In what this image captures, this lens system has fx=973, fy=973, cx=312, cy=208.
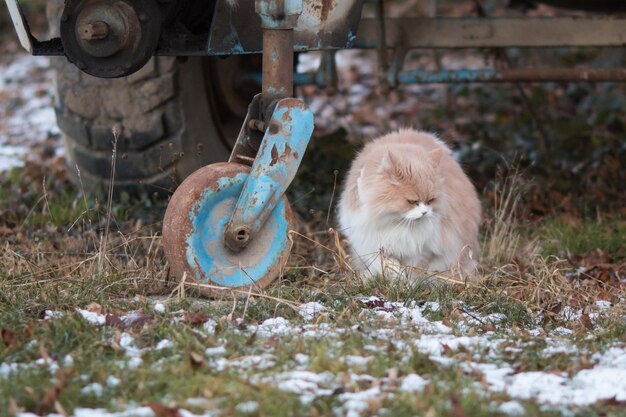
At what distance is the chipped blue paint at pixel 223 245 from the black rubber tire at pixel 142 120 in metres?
1.26

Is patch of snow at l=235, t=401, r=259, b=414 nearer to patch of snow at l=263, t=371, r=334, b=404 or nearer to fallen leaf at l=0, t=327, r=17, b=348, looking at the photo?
patch of snow at l=263, t=371, r=334, b=404

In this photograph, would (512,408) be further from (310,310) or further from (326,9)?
(326,9)

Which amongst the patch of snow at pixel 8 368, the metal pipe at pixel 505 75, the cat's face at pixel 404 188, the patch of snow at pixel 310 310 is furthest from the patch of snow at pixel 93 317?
the metal pipe at pixel 505 75

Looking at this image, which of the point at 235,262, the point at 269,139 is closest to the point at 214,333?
the point at 235,262

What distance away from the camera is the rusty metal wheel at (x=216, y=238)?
3.54 metres

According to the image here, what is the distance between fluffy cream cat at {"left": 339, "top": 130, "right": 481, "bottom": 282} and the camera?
4.00 metres

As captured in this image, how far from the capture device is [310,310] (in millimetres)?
3520

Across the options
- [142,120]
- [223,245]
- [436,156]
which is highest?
[142,120]

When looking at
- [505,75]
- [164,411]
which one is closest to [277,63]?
[164,411]

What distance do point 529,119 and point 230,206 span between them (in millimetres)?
4129

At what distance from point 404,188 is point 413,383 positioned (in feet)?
4.25

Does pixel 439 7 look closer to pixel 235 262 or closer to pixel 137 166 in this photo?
pixel 137 166

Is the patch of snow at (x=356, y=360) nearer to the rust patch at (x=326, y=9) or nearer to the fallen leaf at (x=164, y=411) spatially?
the fallen leaf at (x=164, y=411)

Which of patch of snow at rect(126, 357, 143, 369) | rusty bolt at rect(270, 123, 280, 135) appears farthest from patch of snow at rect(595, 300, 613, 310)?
patch of snow at rect(126, 357, 143, 369)
